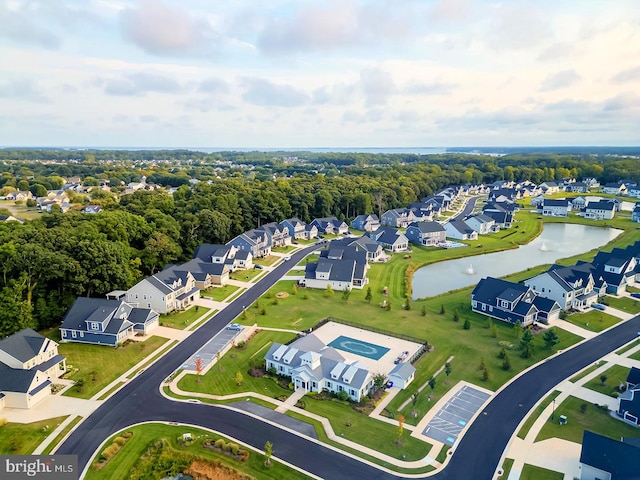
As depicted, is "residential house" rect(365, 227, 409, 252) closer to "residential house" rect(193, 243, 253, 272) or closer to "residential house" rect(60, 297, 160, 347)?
"residential house" rect(193, 243, 253, 272)

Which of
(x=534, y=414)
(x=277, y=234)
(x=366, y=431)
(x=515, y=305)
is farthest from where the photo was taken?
(x=277, y=234)

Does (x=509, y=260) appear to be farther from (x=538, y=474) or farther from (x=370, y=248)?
(x=538, y=474)

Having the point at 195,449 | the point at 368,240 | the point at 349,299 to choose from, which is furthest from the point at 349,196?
the point at 195,449

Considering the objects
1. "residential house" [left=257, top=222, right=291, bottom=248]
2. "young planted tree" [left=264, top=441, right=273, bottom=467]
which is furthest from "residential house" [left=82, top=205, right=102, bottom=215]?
"young planted tree" [left=264, top=441, right=273, bottom=467]

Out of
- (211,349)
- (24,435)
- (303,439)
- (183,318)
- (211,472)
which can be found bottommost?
(211,472)

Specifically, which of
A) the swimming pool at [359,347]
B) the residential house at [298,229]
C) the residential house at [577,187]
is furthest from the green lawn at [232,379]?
the residential house at [577,187]

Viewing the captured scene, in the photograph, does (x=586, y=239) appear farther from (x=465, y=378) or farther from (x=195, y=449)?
(x=195, y=449)

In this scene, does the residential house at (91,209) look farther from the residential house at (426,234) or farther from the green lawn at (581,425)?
the green lawn at (581,425)

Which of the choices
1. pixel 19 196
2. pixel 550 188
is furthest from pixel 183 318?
pixel 550 188
